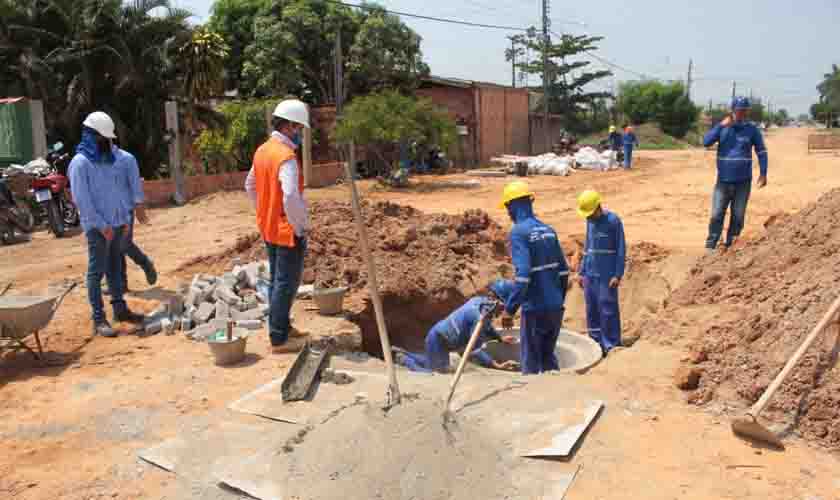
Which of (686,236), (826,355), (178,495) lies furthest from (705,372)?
(686,236)

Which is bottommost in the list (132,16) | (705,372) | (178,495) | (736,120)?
(178,495)

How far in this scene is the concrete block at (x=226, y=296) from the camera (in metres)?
6.03

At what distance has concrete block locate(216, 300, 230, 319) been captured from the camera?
582cm

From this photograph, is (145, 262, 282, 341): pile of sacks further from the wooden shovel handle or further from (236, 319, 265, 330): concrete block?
the wooden shovel handle

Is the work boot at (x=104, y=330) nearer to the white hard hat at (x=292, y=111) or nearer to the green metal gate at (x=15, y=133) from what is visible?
the white hard hat at (x=292, y=111)

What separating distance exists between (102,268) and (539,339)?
11.6ft

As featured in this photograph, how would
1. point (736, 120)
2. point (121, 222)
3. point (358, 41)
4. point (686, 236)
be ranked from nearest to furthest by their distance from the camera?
point (121, 222), point (736, 120), point (686, 236), point (358, 41)

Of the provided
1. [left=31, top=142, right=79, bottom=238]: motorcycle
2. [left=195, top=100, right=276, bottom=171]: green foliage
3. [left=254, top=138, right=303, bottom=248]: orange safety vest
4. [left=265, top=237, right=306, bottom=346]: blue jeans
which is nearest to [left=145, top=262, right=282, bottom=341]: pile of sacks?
[left=265, top=237, right=306, bottom=346]: blue jeans

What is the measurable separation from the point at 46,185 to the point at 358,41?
14983 millimetres

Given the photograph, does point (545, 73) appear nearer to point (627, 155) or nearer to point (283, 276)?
point (627, 155)

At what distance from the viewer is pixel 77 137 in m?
16.1

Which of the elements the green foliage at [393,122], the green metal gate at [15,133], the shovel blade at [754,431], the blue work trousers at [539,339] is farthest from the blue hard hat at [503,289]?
the green metal gate at [15,133]

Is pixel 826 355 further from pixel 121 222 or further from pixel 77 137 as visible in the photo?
pixel 77 137

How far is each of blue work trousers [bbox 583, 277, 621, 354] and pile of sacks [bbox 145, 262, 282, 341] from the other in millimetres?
2929
